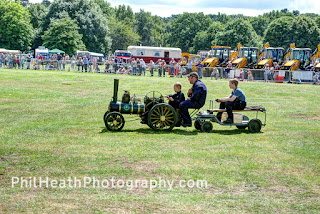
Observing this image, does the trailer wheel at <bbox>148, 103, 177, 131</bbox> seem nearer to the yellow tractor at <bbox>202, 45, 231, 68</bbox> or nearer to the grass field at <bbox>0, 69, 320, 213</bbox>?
the grass field at <bbox>0, 69, 320, 213</bbox>

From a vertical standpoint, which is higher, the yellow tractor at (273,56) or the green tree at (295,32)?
the green tree at (295,32)

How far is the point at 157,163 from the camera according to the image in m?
7.99

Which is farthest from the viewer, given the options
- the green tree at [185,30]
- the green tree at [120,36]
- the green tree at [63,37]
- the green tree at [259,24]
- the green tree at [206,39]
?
the green tree at [259,24]

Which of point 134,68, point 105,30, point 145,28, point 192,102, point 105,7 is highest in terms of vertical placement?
point 105,7

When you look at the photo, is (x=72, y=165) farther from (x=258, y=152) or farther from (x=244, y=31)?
(x=244, y=31)

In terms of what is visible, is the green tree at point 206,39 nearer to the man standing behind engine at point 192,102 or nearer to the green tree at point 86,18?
the green tree at point 86,18

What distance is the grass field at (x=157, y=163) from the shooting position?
5926 mm

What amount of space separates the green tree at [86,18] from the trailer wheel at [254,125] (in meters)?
70.4

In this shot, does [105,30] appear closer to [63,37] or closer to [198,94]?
[63,37]

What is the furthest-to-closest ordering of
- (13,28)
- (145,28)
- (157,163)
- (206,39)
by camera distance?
(145,28)
(206,39)
(13,28)
(157,163)

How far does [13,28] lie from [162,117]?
74.5 metres

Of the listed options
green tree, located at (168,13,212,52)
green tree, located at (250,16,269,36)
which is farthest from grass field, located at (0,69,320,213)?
green tree, located at (250,16,269,36)

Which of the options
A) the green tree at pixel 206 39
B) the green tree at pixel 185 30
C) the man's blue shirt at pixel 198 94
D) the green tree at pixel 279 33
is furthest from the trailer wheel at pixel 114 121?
the green tree at pixel 185 30

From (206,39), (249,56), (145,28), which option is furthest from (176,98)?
(145,28)
